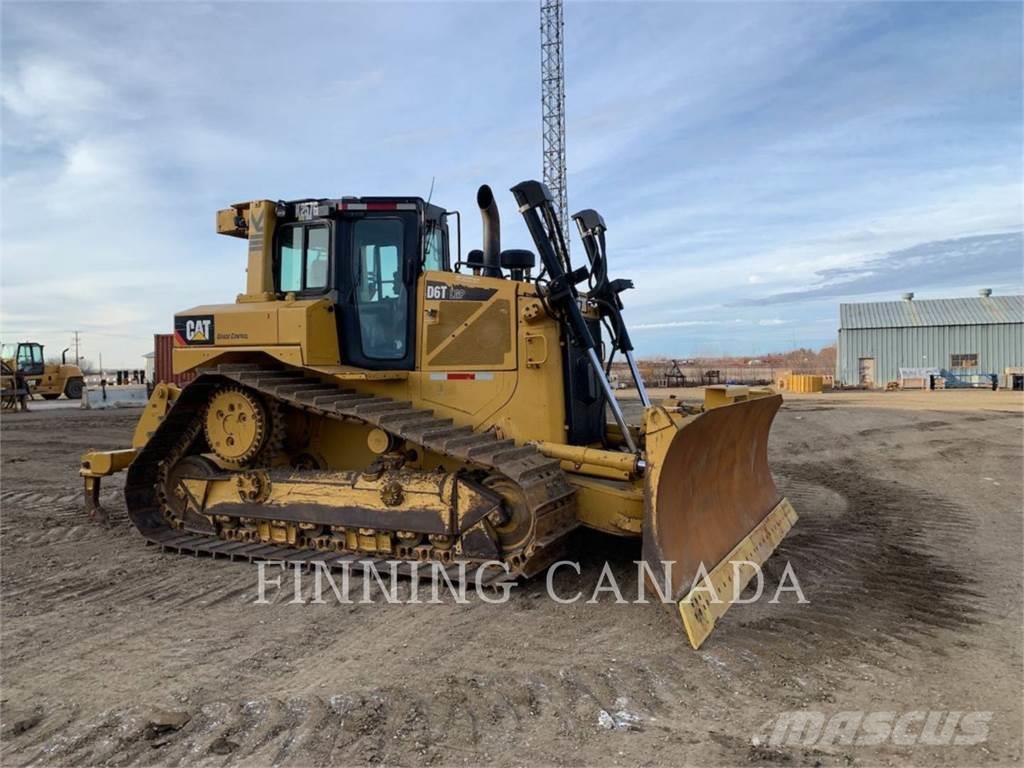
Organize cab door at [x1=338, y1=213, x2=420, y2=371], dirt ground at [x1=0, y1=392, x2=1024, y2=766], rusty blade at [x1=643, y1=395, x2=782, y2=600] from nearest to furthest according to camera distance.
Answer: dirt ground at [x1=0, y1=392, x2=1024, y2=766] → rusty blade at [x1=643, y1=395, x2=782, y2=600] → cab door at [x1=338, y1=213, x2=420, y2=371]

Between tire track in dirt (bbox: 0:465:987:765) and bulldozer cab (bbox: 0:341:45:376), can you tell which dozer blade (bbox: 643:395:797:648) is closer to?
tire track in dirt (bbox: 0:465:987:765)

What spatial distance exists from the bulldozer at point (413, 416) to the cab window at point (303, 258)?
0.8 inches

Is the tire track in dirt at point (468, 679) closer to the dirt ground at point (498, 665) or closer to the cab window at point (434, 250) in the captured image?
the dirt ground at point (498, 665)

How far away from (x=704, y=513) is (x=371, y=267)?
149 inches

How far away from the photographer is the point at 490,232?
7.89 metres

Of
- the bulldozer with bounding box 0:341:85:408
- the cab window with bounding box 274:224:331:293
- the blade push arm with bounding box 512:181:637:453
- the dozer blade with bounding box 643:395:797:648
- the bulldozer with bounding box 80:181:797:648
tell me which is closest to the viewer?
the dozer blade with bounding box 643:395:797:648

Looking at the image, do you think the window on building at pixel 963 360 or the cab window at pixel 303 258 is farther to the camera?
the window on building at pixel 963 360

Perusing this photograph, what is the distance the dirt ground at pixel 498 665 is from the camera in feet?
10.9

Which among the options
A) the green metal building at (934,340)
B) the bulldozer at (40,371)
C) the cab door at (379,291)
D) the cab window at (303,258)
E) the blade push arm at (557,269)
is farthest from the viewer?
the green metal building at (934,340)

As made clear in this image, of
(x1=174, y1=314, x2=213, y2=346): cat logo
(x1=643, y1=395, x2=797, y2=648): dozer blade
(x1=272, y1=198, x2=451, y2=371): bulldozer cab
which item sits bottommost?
(x1=643, y1=395, x2=797, y2=648): dozer blade

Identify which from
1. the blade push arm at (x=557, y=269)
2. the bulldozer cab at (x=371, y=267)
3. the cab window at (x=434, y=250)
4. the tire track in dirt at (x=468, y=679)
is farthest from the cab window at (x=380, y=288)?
the tire track in dirt at (x=468, y=679)

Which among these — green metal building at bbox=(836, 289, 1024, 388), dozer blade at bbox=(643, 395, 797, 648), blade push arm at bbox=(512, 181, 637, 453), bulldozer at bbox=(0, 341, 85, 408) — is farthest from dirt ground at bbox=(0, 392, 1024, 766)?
green metal building at bbox=(836, 289, 1024, 388)

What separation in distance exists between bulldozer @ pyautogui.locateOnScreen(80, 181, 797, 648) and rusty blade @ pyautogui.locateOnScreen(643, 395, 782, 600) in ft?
0.09

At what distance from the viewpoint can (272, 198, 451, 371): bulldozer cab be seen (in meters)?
6.84
